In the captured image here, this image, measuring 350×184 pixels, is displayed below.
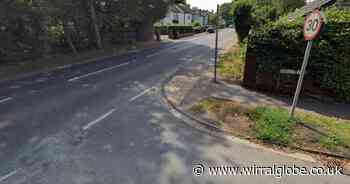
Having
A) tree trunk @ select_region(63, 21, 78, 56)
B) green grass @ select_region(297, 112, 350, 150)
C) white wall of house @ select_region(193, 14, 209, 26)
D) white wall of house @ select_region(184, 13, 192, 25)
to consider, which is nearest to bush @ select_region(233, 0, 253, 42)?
tree trunk @ select_region(63, 21, 78, 56)

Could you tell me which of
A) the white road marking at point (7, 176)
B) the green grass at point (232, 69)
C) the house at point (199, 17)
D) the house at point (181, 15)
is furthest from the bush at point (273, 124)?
the house at point (199, 17)

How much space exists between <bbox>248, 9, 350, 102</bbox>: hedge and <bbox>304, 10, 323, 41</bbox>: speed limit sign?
226 centimetres

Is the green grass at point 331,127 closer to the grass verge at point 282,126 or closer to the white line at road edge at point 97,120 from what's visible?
the grass verge at point 282,126

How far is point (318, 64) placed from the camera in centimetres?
716

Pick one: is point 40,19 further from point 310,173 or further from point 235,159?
point 310,173

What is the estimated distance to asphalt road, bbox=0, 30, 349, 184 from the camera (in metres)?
3.76

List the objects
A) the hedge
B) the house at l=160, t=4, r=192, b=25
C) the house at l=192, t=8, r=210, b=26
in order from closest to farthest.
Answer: the hedge, the house at l=160, t=4, r=192, b=25, the house at l=192, t=8, r=210, b=26

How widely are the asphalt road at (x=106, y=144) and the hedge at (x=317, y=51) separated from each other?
415 centimetres

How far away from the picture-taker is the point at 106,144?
4.73 meters

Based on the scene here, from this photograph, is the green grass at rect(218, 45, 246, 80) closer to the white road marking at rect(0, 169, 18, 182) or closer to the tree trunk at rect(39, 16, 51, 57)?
the white road marking at rect(0, 169, 18, 182)

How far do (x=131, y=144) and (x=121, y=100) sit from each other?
2.94 m

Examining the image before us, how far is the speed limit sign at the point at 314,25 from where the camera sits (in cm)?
471

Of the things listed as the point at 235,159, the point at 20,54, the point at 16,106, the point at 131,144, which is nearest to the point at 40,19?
the point at 20,54

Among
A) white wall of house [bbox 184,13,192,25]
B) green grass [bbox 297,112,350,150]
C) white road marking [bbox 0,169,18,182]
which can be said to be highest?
white wall of house [bbox 184,13,192,25]
